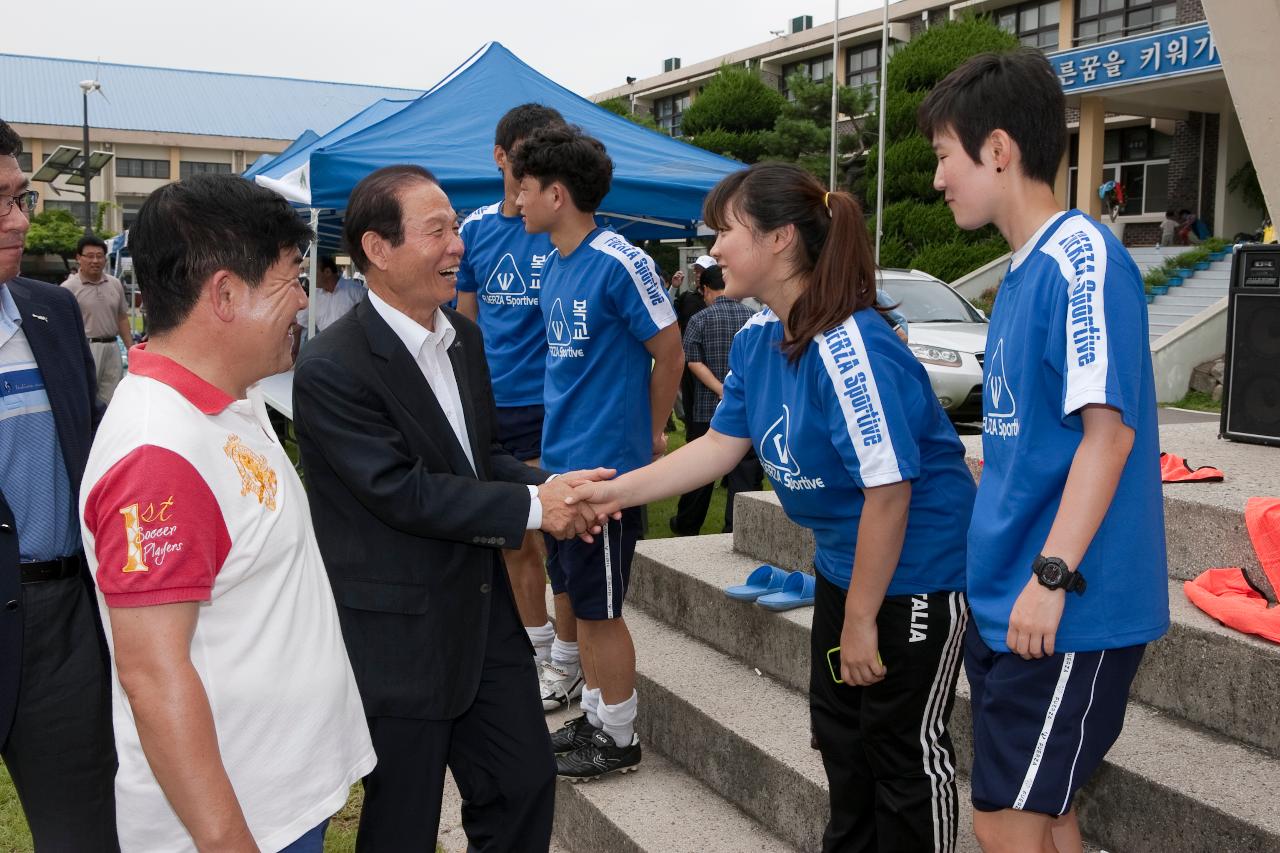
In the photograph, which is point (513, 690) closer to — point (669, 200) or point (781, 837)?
point (781, 837)

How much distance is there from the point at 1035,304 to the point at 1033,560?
1.60 feet

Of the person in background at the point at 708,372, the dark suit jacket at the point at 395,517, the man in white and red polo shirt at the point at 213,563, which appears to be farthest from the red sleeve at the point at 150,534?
the person in background at the point at 708,372

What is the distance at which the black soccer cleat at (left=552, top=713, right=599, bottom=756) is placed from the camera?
3892mm

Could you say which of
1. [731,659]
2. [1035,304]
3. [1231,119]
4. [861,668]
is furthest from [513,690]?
[1231,119]

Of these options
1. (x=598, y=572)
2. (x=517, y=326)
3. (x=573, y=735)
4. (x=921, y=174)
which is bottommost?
(x=573, y=735)

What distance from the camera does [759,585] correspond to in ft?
14.1

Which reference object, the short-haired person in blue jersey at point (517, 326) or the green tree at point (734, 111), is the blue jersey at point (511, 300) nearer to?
the short-haired person in blue jersey at point (517, 326)

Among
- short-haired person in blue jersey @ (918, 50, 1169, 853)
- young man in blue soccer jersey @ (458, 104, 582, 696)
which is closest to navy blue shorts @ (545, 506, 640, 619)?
young man in blue soccer jersey @ (458, 104, 582, 696)

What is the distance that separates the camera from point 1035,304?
6.72 ft

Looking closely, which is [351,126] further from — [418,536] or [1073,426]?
[1073,426]

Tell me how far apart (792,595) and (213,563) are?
2793 mm

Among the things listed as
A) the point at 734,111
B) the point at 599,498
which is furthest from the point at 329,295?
the point at 734,111

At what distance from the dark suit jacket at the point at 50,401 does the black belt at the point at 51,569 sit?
0.17 feet

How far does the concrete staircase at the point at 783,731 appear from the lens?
2.70m
